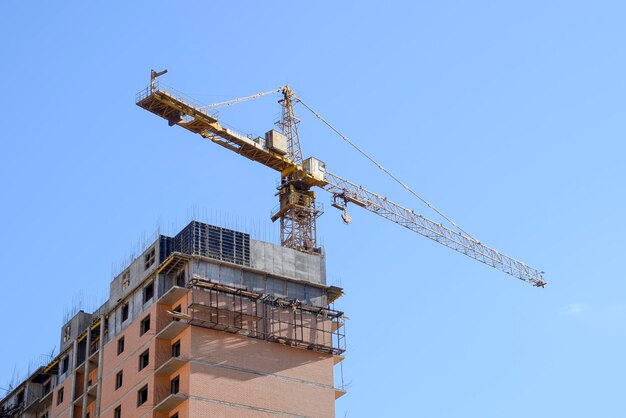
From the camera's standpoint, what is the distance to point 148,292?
10044 cm

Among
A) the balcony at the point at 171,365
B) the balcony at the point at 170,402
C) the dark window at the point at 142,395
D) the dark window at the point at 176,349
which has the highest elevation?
the dark window at the point at 176,349

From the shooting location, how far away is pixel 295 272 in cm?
10438

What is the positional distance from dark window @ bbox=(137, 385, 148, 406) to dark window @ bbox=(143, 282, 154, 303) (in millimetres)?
8221

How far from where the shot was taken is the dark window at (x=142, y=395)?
94.8m

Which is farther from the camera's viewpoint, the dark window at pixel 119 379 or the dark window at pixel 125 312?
the dark window at pixel 125 312

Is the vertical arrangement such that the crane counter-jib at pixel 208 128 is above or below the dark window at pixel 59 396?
above

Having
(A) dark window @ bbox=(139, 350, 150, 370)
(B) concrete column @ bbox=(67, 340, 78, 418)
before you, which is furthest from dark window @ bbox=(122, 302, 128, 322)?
(B) concrete column @ bbox=(67, 340, 78, 418)

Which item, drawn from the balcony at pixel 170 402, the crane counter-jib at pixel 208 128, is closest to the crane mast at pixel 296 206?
the crane counter-jib at pixel 208 128

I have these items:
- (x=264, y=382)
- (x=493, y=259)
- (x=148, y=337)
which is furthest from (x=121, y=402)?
(x=493, y=259)

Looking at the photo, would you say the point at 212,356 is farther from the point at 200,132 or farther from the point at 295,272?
the point at 200,132

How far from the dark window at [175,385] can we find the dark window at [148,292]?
29.0 ft

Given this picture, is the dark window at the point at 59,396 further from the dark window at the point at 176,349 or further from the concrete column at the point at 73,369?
the dark window at the point at 176,349

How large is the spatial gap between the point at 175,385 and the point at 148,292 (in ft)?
32.8

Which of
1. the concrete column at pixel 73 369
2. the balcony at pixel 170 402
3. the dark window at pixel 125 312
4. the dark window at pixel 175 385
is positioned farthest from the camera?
the concrete column at pixel 73 369
